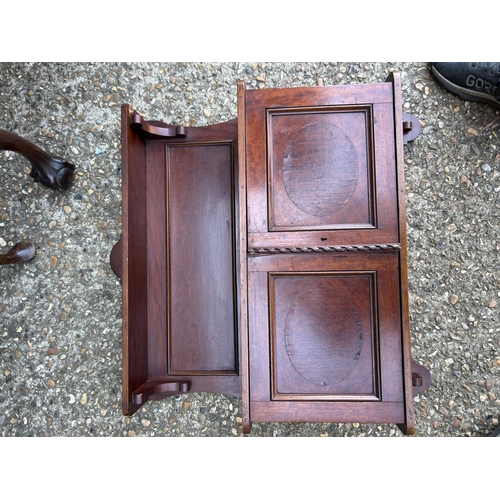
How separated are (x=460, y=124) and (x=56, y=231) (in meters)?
1.93

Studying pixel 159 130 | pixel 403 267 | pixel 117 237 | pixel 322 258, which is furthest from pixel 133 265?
pixel 403 267

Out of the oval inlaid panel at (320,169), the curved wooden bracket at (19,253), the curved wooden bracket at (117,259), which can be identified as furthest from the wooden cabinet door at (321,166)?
the curved wooden bracket at (19,253)

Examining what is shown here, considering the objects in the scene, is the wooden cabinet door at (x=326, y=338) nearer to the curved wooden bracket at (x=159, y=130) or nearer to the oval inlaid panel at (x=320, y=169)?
the oval inlaid panel at (x=320, y=169)

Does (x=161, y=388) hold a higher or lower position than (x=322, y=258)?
lower

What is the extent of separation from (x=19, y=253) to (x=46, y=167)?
412 mm

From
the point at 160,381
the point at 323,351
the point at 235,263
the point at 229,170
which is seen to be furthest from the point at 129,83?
the point at 323,351

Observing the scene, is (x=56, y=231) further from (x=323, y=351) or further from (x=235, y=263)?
(x=323, y=351)

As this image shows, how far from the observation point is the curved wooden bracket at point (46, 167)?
66.4 inches

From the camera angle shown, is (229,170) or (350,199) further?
(229,170)

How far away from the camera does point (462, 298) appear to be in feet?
5.74

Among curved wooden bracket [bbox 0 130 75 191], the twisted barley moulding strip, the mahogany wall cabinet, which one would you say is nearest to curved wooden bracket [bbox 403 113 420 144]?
the mahogany wall cabinet

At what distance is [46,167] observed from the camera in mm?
1768

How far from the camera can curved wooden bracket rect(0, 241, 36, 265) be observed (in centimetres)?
177

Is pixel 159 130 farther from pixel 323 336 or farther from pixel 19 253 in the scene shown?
pixel 323 336
